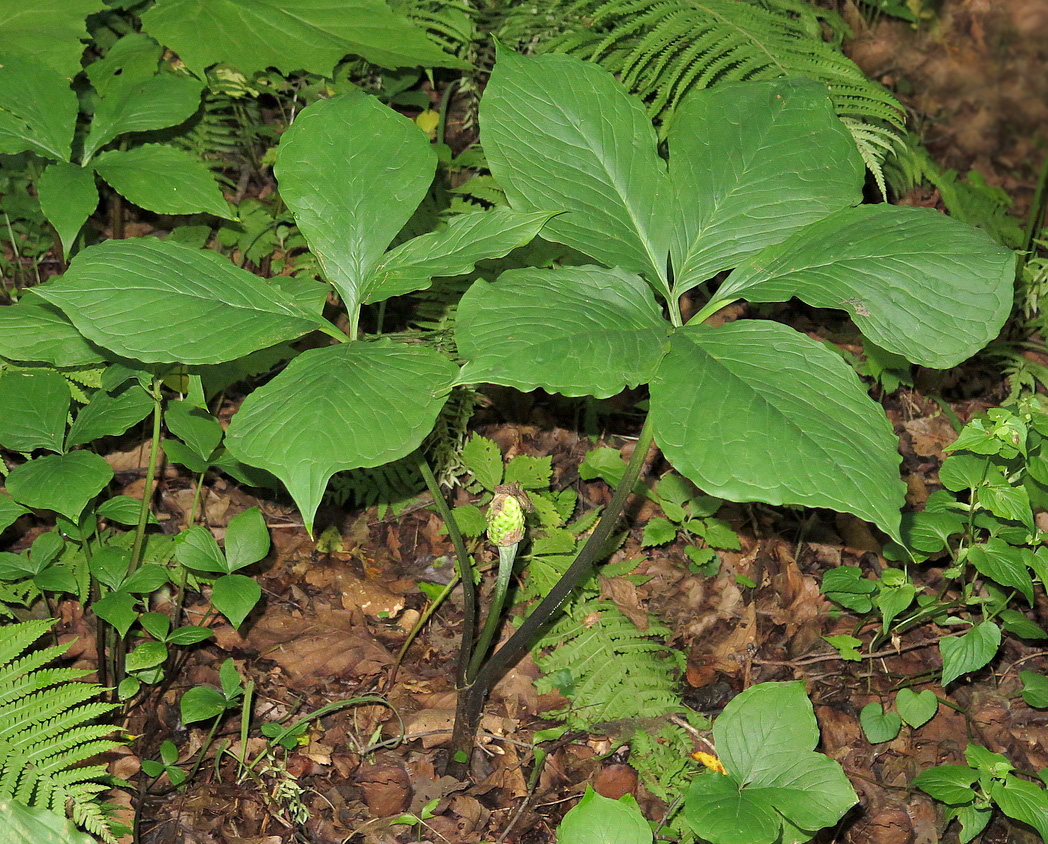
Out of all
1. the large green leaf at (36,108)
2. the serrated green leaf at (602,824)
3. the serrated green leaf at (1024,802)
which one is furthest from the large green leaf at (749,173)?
the large green leaf at (36,108)

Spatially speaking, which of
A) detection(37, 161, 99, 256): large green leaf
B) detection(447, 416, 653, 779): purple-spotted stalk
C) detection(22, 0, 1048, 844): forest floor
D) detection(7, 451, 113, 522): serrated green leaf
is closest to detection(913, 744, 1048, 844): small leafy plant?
detection(22, 0, 1048, 844): forest floor

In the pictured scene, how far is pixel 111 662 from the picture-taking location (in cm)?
243

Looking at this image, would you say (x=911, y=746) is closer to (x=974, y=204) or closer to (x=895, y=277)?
(x=895, y=277)

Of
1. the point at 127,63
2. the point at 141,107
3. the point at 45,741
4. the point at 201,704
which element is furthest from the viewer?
the point at 127,63

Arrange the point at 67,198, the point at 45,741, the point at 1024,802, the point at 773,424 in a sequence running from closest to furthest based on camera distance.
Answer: the point at 773,424
the point at 45,741
the point at 1024,802
the point at 67,198

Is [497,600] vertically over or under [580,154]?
under

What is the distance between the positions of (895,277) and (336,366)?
114cm

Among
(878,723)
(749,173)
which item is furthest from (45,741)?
(878,723)

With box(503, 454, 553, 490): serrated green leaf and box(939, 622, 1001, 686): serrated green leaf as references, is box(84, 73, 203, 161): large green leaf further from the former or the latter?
box(939, 622, 1001, 686): serrated green leaf

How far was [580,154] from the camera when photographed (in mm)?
1946

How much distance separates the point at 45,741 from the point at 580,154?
6.16 ft

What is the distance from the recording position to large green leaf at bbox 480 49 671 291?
74.3 inches

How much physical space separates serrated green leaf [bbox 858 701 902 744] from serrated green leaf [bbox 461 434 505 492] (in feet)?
4.40

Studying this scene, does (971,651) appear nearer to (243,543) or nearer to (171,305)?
(243,543)
